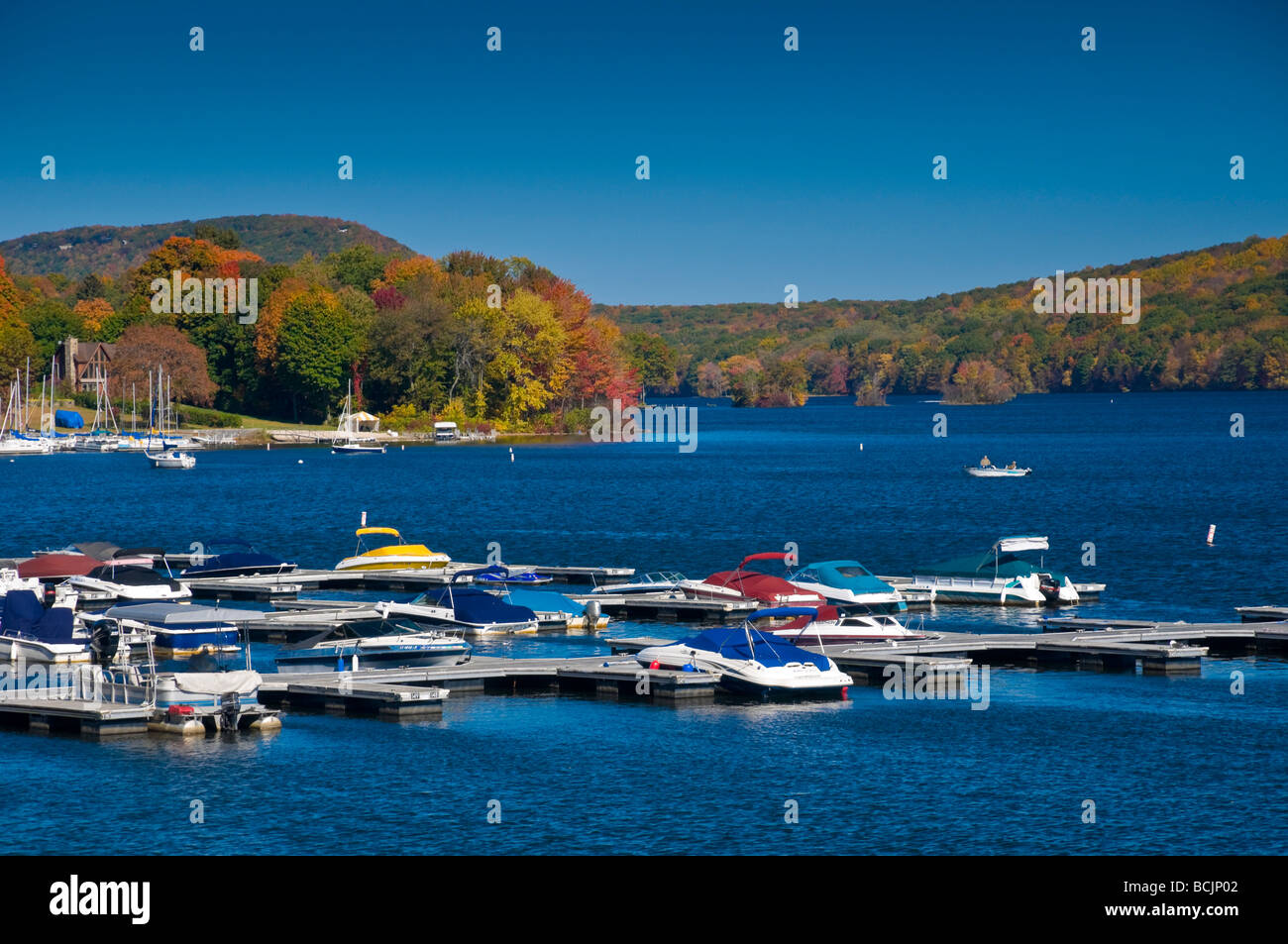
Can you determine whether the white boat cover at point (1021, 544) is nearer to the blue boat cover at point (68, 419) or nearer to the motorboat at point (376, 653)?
the motorboat at point (376, 653)

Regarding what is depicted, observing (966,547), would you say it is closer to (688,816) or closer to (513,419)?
(688,816)

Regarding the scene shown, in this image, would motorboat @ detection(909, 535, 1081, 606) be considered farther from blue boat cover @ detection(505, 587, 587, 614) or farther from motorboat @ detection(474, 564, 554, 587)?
motorboat @ detection(474, 564, 554, 587)

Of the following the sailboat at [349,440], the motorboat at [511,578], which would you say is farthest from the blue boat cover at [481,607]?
the sailboat at [349,440]

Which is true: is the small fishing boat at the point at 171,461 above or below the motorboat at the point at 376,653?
above

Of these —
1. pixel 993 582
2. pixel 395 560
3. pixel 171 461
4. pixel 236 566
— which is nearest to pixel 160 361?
pixel 171 461

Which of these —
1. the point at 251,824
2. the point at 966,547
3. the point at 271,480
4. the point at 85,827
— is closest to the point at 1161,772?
the point at 251,824

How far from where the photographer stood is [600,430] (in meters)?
188

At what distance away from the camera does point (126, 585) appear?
5269cm

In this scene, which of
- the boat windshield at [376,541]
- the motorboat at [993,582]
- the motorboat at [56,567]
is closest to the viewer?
the motorboat at [993,582]

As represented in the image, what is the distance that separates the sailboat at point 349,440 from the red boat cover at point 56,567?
9933cm

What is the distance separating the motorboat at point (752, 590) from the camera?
50.8 m

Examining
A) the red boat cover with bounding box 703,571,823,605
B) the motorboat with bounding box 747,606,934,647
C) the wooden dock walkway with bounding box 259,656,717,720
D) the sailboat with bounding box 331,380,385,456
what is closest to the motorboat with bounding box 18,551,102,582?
the wooden dock walkway with bounding box 259,656,717,720

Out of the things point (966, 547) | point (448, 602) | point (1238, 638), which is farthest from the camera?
point (966, 547)

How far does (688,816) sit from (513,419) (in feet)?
493
